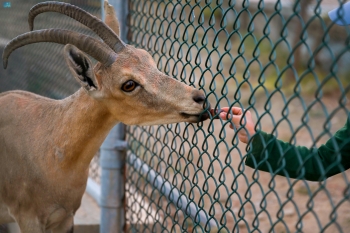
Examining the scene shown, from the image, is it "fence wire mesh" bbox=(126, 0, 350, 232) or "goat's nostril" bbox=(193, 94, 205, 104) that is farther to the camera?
"goat's nostril" bbox=(193, 94, 205, 104)

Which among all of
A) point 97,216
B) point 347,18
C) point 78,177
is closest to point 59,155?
point 78,177

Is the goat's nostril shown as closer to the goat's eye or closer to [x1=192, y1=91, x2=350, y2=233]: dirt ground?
the goat's eye

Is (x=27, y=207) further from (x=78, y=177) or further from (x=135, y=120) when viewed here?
(x=135, y=120)

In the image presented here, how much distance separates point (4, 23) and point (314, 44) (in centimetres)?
535

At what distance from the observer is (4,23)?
6.71 meters

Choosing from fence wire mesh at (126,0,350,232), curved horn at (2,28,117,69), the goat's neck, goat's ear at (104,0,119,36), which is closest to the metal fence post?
fence wire mesh at (126,0,350,232)

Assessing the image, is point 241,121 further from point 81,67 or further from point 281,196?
point 281,196

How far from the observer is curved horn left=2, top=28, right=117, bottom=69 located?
310 cm

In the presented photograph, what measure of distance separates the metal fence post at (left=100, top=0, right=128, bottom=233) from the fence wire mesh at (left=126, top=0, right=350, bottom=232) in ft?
0.33

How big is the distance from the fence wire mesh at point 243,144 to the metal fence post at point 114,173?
0.10 metres

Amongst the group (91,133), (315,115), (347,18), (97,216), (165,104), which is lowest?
(97,216)

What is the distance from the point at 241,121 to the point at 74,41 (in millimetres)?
1123

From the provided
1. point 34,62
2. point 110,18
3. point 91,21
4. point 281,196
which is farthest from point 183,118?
point 34,62

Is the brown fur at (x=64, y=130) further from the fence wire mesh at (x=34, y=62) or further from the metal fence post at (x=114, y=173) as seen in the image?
the fence wire mesh at (x=34, y=62)
